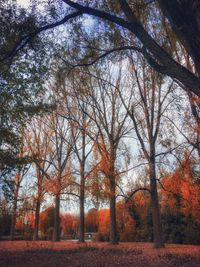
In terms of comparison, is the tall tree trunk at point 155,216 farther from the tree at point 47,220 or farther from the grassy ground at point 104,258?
the tree at point 47,220

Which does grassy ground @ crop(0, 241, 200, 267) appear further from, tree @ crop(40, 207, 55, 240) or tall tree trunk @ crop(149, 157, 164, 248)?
tree @ crop(40, 207, 55, 240)

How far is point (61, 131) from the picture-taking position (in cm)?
3139

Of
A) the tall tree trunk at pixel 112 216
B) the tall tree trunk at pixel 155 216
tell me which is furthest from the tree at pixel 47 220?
the tall tree trunk at pixel 155 216

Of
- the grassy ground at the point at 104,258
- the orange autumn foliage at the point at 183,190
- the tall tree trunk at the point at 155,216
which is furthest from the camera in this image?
the orange autumn foliage at the point at 183,190

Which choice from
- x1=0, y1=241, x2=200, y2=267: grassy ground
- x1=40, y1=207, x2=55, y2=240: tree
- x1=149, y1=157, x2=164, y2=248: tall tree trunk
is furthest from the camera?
x1=40, y1=207, x2=55, y2=240: tree

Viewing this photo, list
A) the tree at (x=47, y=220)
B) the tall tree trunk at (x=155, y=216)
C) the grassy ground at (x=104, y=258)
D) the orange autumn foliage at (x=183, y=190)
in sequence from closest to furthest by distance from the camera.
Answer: the grassy ground at (x=104, y=258) → the tall tree trunk at (x=155, y=216) → the orange autumn foliage at (x=183, y=190) → the tree at (x=47, y=220)

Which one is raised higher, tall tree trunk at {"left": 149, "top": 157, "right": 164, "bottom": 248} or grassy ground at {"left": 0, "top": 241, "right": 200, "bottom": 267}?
tall tree trunk at {"left": 149, "top": 157, "right": 164, "bottom": 248}

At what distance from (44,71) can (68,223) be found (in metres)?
63.7

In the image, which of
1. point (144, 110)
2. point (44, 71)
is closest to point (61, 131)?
point (144, 110)

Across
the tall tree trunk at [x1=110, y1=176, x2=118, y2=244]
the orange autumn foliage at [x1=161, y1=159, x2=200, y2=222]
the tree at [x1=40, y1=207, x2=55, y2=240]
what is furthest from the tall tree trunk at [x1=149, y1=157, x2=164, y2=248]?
the tree at [x1=40, y1=207, x2=55, y2=240]

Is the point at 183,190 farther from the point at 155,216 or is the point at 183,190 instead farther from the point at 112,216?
the point at 155,216

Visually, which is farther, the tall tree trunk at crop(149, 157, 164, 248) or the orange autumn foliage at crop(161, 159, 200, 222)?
the orange autumn foliage at crop(161, 159, 200, 222)

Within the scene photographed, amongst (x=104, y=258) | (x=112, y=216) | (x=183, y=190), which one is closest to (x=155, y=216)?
(x=112, y=216)

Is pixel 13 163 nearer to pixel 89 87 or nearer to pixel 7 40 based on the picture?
pixel 7 40
